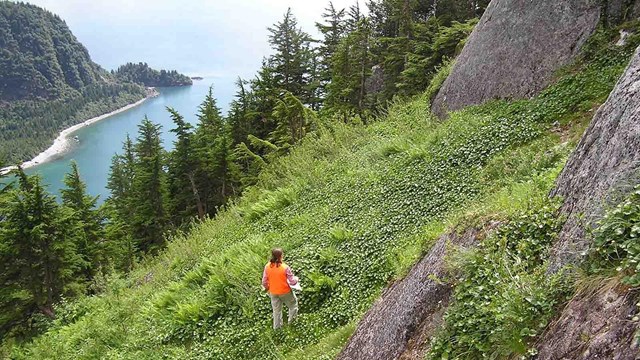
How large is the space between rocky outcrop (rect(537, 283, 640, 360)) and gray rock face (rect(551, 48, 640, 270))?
528 millimetres

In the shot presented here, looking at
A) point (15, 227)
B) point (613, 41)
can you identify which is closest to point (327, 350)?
point (613, 41)

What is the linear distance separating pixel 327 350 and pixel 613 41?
1054cm

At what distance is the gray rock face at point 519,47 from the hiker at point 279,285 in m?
8.40

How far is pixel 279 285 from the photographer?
8797mm

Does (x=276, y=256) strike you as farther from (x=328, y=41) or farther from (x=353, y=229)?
(x=328, y=41)

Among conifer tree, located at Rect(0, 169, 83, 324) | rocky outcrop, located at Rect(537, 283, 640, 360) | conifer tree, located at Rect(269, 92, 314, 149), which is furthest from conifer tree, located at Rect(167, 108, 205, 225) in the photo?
rocky outcrop, located at Rect(537, 283, 640, 360)

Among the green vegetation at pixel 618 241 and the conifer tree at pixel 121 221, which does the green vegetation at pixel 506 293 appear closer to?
the green vegetation at pixel 618 241

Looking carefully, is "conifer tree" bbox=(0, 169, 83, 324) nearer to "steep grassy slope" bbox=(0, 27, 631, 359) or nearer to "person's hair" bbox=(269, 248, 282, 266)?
"steep grassy slope" bbox=(0, 27, 631, 359)

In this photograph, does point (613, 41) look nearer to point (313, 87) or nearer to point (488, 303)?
point (488, 303)

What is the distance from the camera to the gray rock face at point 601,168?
401cm

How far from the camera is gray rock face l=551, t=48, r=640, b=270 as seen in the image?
4.01 m

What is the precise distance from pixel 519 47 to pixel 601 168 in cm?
991

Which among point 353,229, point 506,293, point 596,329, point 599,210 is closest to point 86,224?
point 353,229

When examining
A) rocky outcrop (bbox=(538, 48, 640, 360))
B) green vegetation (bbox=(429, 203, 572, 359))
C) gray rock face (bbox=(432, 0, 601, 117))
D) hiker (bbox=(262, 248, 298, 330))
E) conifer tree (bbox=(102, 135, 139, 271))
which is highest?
gray rock face (bbox=(432, 0, 601, 117))
